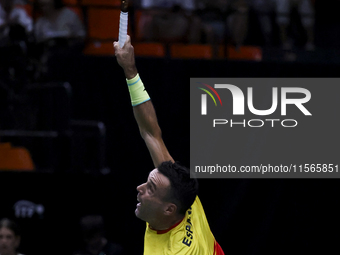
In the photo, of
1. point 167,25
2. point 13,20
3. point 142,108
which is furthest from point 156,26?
point 142,108

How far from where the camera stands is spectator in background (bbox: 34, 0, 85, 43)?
5453mm

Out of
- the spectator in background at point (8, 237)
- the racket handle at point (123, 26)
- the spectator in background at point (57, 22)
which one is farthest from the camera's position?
the spectator in background at point (57, 22)

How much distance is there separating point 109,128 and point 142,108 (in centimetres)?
260

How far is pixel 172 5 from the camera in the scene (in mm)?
6074

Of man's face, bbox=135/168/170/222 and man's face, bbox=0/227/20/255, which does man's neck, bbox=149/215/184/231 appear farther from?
man's face, bbox=0/227/20/255

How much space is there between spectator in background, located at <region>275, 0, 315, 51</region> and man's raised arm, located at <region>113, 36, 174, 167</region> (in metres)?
4.15

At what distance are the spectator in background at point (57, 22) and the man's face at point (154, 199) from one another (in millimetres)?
3120

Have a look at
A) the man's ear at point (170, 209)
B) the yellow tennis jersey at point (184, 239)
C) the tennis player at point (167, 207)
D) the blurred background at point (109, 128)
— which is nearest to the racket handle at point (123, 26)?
the tennis player at point (167, 207)

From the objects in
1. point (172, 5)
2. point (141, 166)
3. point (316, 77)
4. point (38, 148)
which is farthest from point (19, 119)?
point (316, 77)

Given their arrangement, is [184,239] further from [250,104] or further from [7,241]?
[250,104]

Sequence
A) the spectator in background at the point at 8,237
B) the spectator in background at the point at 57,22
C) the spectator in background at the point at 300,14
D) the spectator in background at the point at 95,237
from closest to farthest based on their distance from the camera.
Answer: the spectator in background at the point at 8,237
the spectator in background at the point at 95,237
the spectator in background at the point at 57,22
the spectator in background at the point at 300,14

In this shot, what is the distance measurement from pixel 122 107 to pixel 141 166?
0.66 metres

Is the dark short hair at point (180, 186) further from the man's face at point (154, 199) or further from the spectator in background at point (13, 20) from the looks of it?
the spectator in background at point (13, 20)

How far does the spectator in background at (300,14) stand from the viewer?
22.2ft
